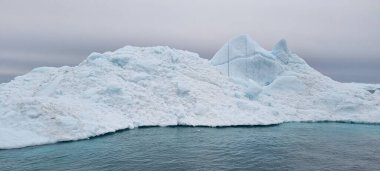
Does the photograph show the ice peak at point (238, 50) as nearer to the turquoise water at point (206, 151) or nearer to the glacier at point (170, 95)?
the glacier at point (170, 95)

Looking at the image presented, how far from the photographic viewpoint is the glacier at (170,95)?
87.5ft

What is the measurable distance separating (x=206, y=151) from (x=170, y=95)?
13.6 metres

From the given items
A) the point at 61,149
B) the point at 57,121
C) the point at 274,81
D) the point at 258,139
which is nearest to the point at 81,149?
the point at 61,149

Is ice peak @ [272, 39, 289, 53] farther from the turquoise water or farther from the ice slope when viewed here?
the turquoise water

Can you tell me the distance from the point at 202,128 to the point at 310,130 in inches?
411

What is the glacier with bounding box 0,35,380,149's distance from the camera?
2666cm

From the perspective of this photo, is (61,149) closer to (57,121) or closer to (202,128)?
(57,121)

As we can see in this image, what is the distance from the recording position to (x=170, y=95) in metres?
36.3

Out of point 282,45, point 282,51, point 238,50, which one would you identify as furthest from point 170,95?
point 282,45

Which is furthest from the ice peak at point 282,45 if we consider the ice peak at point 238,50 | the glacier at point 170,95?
the ice peak at point 238,50

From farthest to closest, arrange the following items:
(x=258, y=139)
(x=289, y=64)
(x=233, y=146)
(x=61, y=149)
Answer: (x=289, y=64) < (x=258, y=139) < (x=233, y=146) < (x=61, y=149)

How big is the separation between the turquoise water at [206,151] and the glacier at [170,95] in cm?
172

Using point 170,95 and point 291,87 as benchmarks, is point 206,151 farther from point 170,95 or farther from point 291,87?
point 291,87

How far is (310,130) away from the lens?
33594 mm
